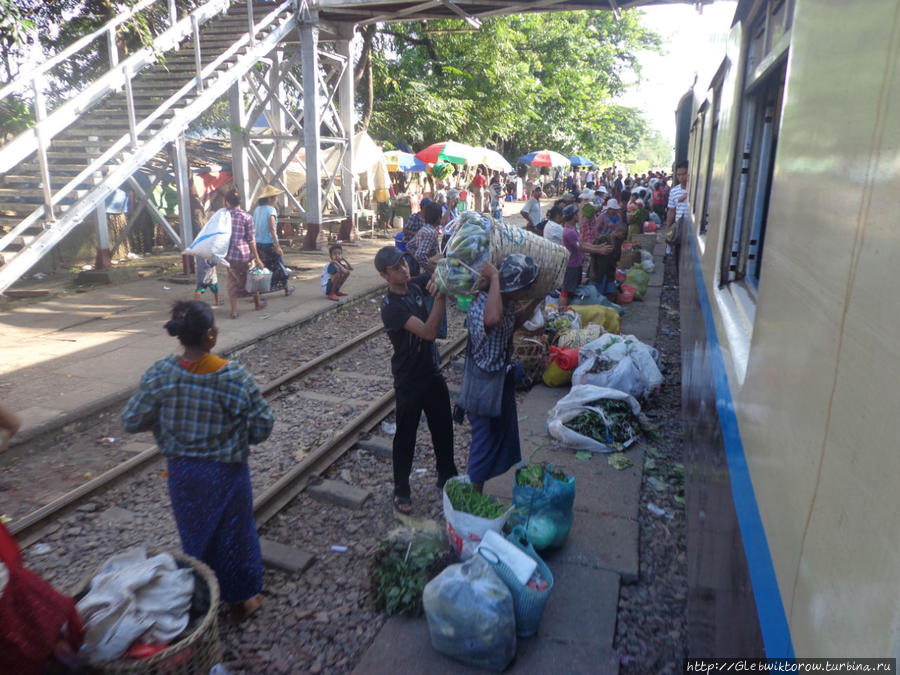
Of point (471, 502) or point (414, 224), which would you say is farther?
point (414, 224)

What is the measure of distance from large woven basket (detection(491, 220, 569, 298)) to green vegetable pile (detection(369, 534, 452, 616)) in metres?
1.57

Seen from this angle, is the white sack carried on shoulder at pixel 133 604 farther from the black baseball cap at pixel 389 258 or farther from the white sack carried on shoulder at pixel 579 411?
the white sack carried on shoulder at pixel 579 411

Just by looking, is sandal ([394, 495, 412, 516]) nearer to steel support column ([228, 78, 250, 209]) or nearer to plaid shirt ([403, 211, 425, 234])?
plaid shirt ([403, 211, 425, 234])

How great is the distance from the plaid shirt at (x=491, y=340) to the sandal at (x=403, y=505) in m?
1.18

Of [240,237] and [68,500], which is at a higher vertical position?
[240,237]

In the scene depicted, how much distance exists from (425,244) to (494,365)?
150 inches

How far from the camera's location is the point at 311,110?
14227 millimetres

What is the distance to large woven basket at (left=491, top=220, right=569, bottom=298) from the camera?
354 cm

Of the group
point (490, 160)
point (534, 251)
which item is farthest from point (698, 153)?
point (490, 160)

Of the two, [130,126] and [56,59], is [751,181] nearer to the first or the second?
[130,126]

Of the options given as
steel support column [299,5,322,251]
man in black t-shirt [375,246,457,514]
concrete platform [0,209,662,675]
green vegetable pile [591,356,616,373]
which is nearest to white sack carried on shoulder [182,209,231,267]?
concrete platform [0,209,662,675]

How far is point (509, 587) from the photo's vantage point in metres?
2.97

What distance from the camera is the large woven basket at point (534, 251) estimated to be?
3.54 metres

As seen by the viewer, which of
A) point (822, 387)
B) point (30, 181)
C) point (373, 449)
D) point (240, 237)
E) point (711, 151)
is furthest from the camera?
point (30, 181)
